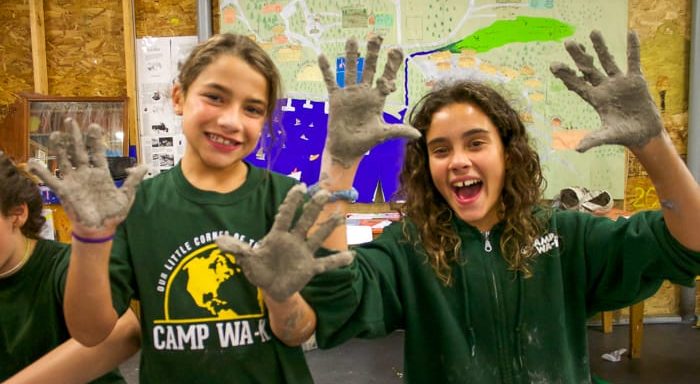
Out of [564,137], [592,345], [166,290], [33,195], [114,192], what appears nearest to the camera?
[114,192]

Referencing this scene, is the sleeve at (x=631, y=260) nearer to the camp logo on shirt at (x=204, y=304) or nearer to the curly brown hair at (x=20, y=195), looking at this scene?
the camp logo on shirt at (x=204, y=304)

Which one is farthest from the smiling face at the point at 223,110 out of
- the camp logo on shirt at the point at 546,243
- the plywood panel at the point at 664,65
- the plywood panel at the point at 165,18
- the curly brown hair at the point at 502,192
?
the plywood panel at the point at 664,65

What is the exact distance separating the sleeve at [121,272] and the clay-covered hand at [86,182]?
17 centimetres

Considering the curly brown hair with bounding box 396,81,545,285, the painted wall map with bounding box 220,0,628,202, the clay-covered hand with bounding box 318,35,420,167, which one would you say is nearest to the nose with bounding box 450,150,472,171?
the curly brown hair with bounding box 396,81,545,285

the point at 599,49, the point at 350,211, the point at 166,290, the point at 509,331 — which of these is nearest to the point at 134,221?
the point at 166,290

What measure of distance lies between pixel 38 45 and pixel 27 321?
331 centimetres

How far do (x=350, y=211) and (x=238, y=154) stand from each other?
8.69 ft

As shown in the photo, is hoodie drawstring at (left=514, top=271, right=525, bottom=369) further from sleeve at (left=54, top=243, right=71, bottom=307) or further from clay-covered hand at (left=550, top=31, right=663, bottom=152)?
sleeve at (left=54, top=243, right=71, bottom=307)

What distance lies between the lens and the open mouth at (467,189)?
1.25 m

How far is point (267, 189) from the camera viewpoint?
1.17 m

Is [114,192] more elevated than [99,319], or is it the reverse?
[114,192]

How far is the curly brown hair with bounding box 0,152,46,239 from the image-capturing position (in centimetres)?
124

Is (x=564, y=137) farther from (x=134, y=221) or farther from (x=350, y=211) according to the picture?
(x=134, y=221)

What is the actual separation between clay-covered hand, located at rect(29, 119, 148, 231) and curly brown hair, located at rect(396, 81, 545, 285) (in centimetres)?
73
